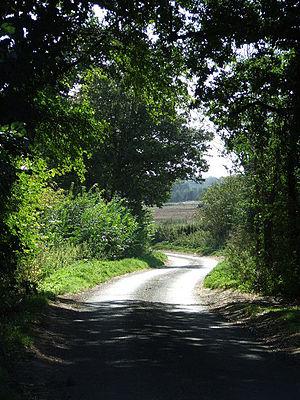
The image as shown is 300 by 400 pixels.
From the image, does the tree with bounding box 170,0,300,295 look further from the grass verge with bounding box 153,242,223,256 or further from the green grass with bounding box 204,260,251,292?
the grass verge with bounding box 153,242,223,256

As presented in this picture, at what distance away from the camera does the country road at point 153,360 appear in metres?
6.76

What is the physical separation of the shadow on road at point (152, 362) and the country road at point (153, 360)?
14 mm

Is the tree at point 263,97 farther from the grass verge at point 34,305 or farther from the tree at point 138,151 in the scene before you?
the tree at point 138,151

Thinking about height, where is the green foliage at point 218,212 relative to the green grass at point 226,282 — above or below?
above

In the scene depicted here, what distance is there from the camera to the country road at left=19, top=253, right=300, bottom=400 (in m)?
6.76

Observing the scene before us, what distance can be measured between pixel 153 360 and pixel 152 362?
0.13 meters

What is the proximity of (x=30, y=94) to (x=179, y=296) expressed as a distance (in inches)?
472

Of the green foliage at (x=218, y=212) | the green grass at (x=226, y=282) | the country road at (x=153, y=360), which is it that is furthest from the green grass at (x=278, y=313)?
the green foliage at (x=218, y=212)

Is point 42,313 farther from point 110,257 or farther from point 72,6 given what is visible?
point 110,257

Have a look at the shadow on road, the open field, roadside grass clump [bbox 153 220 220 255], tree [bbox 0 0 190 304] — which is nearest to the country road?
the shadow on road

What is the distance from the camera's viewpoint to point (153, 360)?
334 inches

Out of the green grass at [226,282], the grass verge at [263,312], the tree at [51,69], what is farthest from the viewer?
the green grass at [226,282]

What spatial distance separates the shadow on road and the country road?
0.01m

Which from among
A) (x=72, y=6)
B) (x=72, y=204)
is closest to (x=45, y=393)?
(x=72, y=6)
